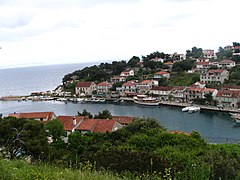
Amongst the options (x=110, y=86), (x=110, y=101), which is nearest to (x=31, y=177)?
(x=110, y=101)

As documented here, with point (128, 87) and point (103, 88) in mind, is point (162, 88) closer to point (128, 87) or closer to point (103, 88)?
point (128, 87)

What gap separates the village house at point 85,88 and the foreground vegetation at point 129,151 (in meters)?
26.3

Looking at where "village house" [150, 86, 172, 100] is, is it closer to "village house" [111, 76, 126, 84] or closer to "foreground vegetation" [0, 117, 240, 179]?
"village house" [111, 76, 126, 84]

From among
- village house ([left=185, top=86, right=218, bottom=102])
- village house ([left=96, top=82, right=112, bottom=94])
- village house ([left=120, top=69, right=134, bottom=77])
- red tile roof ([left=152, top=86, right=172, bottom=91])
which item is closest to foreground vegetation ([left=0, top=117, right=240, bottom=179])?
village house ([left=185, top=86, right=218, bottom=102])

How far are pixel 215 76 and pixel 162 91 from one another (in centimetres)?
623

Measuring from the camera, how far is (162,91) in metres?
33.1

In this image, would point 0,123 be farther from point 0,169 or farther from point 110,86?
point 110,86

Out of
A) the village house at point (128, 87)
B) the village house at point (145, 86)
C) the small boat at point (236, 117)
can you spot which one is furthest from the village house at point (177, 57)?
the small boat at point (236, 117)

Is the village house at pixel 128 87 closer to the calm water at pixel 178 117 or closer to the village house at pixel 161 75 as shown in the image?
the village house at pixel 161 75

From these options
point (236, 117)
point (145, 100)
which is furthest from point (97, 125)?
point (145, 100)

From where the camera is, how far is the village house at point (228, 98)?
25875 mm

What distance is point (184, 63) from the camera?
127 feet

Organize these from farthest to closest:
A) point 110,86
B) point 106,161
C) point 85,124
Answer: point 110,86 → point 85,124 → point 106,161

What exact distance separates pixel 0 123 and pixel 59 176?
6217mm
